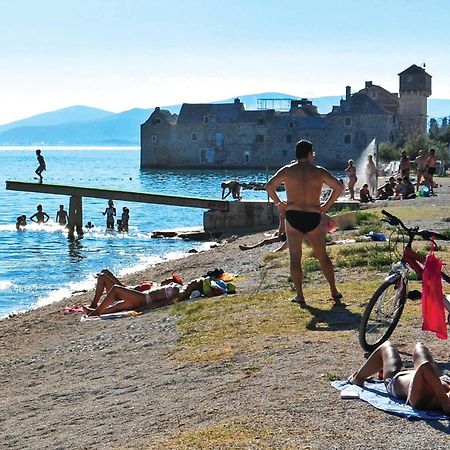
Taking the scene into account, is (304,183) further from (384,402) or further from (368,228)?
(368,228)

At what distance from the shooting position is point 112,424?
7293 mm

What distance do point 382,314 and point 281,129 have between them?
106491 millimetres

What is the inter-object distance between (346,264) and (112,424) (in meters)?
7.29

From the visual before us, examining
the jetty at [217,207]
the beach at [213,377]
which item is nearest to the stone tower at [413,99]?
the jetty at [217,207]

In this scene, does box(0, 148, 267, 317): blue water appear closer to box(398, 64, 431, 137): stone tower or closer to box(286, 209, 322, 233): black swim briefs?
box(286, 209, 322, 233): black swim briefs

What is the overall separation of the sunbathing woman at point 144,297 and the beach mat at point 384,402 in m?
6.38

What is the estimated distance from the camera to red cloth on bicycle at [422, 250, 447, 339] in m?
7.50

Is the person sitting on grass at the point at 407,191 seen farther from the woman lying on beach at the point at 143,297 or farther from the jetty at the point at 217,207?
the woman lying on beach at the point at 143,297

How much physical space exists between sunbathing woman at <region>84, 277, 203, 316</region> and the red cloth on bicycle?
6062mm

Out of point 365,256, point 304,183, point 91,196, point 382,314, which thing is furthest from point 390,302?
point 91,196

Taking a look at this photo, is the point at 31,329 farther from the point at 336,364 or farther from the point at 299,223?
the point at 336,364

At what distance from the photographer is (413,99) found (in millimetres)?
109375

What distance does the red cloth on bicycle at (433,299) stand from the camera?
7504 mm

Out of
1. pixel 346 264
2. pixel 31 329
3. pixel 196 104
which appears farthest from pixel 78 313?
pixel 196 104
